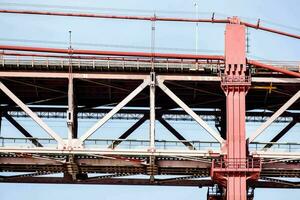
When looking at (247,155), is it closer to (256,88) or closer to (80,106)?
(256,88)

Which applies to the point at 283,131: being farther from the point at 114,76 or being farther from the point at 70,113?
the point at 70,113

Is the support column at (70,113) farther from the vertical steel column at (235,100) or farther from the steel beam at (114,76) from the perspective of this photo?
the vertical steel column at (235,100)

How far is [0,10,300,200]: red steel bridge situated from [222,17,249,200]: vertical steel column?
0.25 feet

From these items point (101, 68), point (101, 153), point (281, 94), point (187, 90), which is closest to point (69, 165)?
point (101, 153)

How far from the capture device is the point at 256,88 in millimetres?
66688

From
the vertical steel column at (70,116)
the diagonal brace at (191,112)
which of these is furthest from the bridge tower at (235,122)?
the vertical steel column at (70,116)

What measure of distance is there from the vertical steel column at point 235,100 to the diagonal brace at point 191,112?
1126 millimetres

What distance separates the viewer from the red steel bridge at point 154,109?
63188mm

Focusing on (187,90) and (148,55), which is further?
(187,90)

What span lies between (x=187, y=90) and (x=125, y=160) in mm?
9358

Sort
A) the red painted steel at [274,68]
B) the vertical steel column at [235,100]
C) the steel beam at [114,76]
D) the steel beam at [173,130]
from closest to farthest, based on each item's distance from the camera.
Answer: the vertical steel column at [235,100] → the red painted steel at [274,68] → the steel beam at [114,76] → the steel beam at [173,130]

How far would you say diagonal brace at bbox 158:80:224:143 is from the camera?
64.0 meters

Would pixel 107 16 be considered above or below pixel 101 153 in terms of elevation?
above

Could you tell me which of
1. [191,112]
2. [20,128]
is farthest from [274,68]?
[20,128]
